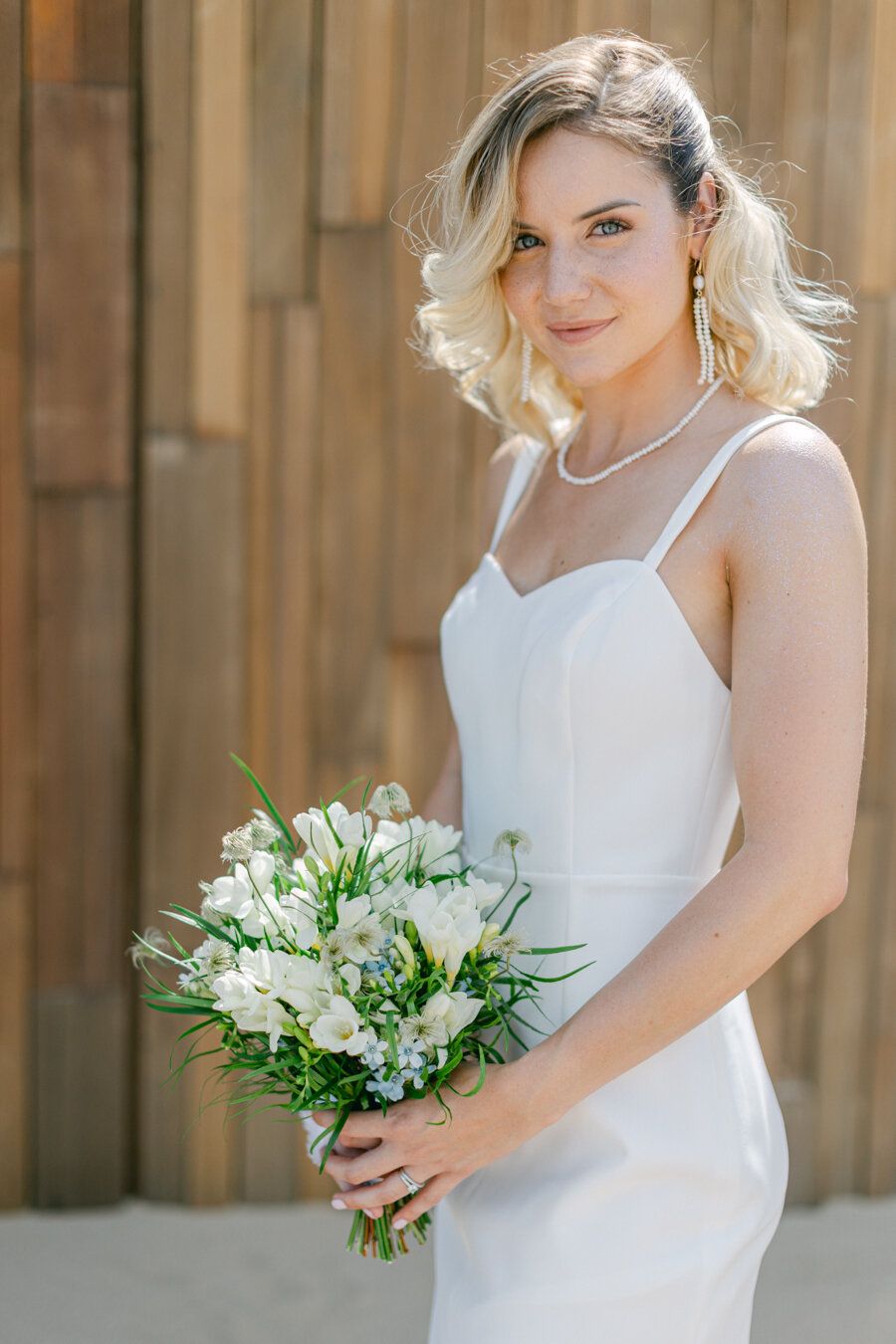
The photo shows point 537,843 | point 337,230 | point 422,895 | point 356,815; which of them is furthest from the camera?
point 337,230

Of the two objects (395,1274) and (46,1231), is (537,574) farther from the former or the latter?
(46,1231)

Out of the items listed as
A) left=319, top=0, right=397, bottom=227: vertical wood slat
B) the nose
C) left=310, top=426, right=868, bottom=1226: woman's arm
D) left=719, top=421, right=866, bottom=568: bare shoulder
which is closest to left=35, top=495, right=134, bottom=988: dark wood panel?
left=319, top=0, right=397, bottom=227: vertical wood slat

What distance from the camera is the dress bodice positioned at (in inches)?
62.4

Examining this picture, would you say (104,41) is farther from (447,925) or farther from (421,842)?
(447,925)

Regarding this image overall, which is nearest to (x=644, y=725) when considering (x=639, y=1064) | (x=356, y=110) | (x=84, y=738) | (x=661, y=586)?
(x=661, y=586)

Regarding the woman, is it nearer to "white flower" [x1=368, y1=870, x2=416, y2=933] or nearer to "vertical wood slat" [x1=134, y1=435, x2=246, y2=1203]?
"white flower" [x1=368, y1=870, x2=416, y2=933]

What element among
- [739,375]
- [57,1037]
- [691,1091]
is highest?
[739,375]

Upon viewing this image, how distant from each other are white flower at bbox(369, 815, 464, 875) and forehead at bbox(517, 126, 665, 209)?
74 centimetres

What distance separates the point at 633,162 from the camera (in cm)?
164

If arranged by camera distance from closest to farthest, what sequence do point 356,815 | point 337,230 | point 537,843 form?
point 356,815
point 537,843
point 337,230

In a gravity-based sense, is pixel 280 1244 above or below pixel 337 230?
below

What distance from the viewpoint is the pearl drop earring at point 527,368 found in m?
2.04

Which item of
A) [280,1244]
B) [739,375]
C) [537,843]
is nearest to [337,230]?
[739,375]

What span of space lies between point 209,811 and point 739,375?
1.70 metres
